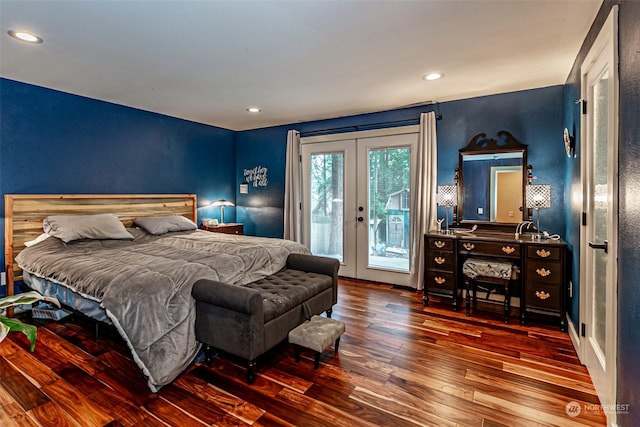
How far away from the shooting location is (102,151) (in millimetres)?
4039

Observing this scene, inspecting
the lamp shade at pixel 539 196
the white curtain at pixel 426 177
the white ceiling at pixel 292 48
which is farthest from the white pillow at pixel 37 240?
the lamp shade at pixel 539 196

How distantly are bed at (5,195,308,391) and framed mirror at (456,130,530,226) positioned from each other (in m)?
2.12

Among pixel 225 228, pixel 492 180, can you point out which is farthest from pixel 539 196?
pixel 225 228

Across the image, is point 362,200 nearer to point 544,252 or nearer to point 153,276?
point 544,252

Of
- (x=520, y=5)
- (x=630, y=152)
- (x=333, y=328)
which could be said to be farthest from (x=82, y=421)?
(x=520, y=5)

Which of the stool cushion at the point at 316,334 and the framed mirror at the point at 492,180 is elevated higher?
the framed mirror at the point at 492,180

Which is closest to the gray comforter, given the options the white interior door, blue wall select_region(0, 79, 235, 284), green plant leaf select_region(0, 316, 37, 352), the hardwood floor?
the hardwood floor

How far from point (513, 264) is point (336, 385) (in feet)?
7.52

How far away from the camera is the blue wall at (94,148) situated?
3.34 meters

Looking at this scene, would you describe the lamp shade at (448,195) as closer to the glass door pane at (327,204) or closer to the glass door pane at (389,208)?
the glass door pane at (389,208)

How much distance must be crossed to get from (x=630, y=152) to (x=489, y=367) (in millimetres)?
1681

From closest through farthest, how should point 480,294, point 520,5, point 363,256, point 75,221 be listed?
point 520,5 → point 75,221 → point 480,294 → point 363,256

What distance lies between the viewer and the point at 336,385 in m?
2.17

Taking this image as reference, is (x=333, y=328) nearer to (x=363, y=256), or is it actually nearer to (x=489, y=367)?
(x=489, y=367)
